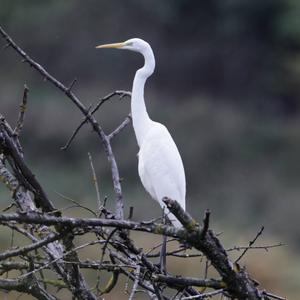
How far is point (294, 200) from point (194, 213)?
1744 millimetres

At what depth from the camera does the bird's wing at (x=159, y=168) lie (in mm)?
3355

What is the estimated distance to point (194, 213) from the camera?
10398 mm

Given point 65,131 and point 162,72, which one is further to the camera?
point 162,72

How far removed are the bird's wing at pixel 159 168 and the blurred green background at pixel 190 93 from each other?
676 cm

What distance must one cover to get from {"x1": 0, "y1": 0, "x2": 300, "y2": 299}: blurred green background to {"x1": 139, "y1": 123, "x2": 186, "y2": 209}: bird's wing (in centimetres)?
676

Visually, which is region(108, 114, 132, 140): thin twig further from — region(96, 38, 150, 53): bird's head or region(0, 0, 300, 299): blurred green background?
region(0, 0, 300, 299): blurred green background

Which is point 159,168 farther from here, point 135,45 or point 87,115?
point 87,115

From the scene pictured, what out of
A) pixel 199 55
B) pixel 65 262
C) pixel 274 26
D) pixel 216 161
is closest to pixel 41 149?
pixel 216 161

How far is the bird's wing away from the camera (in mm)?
3355

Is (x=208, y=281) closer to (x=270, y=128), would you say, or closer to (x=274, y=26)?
(x=270, y=128)

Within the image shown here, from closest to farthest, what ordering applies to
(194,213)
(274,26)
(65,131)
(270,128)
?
(194,213), (65,131), (270,128), (274,26)

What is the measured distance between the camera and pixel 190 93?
1488 cm

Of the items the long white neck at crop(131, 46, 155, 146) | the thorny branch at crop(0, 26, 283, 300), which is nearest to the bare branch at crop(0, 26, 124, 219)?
the thorny branch at crop(0, 26, 283, 300)

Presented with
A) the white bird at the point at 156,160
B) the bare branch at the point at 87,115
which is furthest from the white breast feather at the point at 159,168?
the bare branch at the point at 87,115
